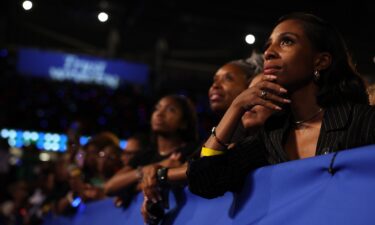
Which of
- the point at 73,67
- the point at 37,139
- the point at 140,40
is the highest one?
the point at 140,40

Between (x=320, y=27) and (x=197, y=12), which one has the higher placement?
(x=197, y=12)

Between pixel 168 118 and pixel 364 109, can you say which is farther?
pixel 168 118

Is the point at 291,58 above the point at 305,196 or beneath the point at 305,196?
above

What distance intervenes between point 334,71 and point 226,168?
529 millimetres

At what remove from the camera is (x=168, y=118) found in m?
4.10

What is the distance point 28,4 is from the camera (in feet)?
14.5

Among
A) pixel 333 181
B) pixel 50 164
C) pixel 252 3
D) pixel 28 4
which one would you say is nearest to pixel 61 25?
pixel 252 3

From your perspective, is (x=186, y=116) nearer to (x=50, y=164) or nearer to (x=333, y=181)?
(x=333, y=181)

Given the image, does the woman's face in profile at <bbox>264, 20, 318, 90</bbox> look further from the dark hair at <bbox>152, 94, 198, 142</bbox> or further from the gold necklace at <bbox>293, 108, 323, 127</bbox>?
the dark hair at <bbox>152, 94, 198, 142</bbox>

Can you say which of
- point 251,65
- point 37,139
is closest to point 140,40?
point 37,139

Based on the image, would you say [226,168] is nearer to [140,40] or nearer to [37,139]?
[37,139]

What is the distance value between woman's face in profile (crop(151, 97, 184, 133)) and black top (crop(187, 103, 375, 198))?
5.75 feet

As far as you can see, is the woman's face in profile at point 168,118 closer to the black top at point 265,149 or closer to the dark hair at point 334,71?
the black top at point 265,149

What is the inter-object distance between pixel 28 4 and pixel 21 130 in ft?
36.7
